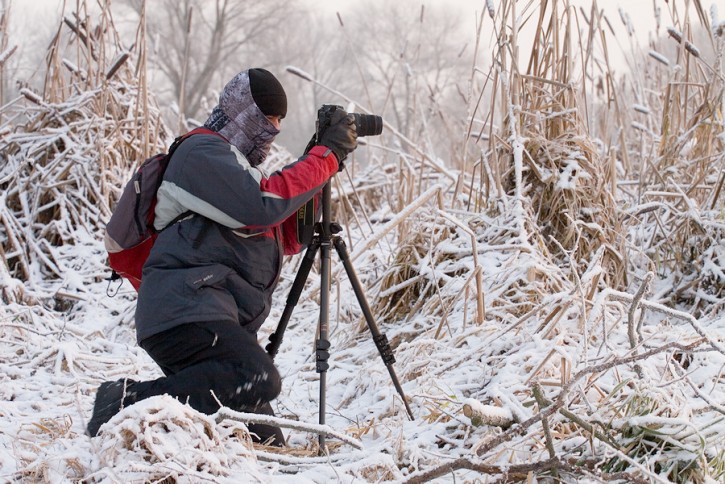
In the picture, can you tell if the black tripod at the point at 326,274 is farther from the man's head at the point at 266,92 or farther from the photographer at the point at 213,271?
the man's head at the point at 266,92

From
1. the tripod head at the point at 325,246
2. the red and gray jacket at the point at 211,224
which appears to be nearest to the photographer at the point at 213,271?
the red and gray jacket at the point at 211,224

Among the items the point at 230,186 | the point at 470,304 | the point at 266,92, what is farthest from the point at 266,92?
the point at 470,304

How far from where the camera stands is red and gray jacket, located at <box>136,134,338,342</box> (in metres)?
2.28

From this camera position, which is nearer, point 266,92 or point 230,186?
point 230,186

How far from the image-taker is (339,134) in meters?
2.43

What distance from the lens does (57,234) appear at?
5.00 metres

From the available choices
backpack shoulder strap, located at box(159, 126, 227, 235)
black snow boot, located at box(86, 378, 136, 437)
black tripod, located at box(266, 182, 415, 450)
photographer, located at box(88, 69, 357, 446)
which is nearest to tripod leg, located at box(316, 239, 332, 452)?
black tripod, located at box(266, 182, 415, 450)

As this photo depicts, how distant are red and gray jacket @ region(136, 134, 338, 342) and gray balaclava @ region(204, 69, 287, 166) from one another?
0.38 ft

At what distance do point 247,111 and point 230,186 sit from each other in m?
0.33

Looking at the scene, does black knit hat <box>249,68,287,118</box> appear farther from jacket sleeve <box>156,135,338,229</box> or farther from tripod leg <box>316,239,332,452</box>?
tripod leg <box>316,239,332,452</box>

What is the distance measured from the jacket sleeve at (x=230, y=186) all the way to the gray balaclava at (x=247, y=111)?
0.43 feet

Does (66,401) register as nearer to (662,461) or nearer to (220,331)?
(220,331)

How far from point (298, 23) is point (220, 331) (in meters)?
31.4

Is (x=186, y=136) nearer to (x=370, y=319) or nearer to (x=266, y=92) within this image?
(x=266, y=92)
